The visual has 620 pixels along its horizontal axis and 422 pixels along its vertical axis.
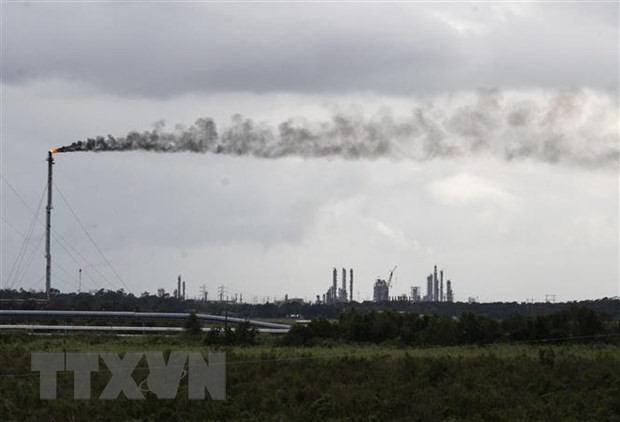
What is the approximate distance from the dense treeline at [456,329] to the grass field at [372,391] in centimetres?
1463

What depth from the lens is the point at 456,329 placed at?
74.2 metres

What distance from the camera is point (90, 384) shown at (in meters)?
50.0

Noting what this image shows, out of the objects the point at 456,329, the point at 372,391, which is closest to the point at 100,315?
the point at 456,329

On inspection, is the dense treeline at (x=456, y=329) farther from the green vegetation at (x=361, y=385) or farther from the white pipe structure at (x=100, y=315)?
the white pipe structure at (x=100, y=315)

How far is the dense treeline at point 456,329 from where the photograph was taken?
72.2 m

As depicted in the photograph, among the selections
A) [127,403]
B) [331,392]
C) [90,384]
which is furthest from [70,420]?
[331,392]

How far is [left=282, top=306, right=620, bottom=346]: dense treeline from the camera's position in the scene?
2844 inches

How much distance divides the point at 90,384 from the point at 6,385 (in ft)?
13.9

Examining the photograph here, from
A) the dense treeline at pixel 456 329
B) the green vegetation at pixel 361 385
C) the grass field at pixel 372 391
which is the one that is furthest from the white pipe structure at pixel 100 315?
the grass field at pixel 372 391

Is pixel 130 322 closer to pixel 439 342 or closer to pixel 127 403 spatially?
pixel 439 342

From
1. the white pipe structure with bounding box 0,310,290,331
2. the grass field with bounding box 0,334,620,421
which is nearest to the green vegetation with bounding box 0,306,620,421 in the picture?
the grass field with bounding box 0,334,620,421

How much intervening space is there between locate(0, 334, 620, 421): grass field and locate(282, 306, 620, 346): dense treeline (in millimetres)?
14627

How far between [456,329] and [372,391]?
28.8m

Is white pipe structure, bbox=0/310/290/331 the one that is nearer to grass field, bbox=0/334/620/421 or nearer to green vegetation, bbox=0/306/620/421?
→ green vegetation, bbox=0/306/620/421
